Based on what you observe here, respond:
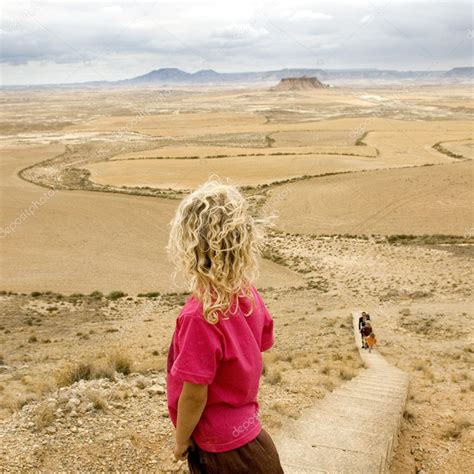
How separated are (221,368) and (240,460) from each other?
1.89 feet

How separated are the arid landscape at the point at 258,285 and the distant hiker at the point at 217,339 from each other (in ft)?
2.07

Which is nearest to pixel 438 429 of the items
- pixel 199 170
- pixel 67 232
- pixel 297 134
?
pixel 67 232

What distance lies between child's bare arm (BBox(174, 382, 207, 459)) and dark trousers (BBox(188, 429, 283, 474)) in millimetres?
135

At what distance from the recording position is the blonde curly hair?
2809mm

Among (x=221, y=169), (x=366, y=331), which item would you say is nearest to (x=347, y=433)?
(x=366, y=331)

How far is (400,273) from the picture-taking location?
2262 cm

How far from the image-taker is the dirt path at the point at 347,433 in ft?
16.5

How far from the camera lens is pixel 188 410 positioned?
115 inches

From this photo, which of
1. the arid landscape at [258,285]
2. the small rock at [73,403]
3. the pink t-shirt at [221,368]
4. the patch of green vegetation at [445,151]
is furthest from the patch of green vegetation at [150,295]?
the patch of green vegetation at [445,151]

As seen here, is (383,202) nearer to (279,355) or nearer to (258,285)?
(258,285)

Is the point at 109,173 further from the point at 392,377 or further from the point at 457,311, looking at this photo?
the point at 392,377

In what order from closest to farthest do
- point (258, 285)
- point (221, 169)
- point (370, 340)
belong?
point (370, 340) → point (258, 285) → point (221, 169)

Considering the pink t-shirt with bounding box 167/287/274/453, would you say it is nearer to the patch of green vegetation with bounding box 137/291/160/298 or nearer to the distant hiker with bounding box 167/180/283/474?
the distant hiker with bounding box 167/180/283/474

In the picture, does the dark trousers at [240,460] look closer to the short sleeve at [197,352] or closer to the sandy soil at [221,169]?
the short sleeve at [197,352]
